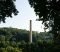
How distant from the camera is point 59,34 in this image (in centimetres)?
1617

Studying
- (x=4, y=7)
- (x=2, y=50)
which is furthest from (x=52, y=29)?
(x=2, y=50)

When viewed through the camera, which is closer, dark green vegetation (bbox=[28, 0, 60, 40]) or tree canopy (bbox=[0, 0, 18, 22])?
dark green vegetation (bbox=[28, 0, 60, 40])

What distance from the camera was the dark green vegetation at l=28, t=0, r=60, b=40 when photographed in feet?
49.4

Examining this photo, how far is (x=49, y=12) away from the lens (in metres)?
16.0

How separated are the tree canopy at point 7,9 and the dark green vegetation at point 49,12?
56.9 inches

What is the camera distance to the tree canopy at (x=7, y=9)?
1655 cm

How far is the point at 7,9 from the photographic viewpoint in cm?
1691

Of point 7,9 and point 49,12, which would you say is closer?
point 49,12

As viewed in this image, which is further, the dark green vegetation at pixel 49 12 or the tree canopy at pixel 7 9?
the tree canopy at pixel 7 9

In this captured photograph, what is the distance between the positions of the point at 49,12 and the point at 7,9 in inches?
131

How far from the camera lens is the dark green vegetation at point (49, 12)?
15047 millimetres

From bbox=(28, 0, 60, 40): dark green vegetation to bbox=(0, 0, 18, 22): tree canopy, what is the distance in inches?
56.9

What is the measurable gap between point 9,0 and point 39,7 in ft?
8.15

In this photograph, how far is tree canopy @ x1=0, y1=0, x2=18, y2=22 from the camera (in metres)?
16.5
